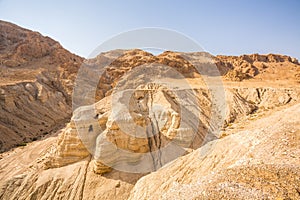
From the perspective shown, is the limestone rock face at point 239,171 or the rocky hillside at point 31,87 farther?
→ the rocky hillside at point 31,87

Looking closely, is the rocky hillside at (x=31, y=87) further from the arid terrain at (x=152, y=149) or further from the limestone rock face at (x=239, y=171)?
the limestone rock face at (x=239, y=171)

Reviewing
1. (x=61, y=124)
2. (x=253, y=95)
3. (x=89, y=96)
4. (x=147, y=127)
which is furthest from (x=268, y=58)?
(x=147, y=127)

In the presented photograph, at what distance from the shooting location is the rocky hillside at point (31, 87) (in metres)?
27.0

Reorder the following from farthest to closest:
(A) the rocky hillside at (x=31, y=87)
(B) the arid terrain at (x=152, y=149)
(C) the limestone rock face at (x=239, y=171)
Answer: (A) the rocky hillside at (x=31, y=87), (B) the arid terrain at (x=152, y=149), (C) the limestone rock face at (x=239, y=171)

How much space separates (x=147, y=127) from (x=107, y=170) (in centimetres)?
306

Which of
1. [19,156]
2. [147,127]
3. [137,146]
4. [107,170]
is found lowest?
[19,156]

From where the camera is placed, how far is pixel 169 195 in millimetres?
6227

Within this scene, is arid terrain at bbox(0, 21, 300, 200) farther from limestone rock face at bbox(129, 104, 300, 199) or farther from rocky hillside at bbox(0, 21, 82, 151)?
rocky hillside at bbox(0, 21, 82, 151)

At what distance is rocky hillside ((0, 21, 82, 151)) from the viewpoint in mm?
27047

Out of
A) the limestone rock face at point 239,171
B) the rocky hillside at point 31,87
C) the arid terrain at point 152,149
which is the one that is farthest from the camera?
the rocky hillside at point 31,87

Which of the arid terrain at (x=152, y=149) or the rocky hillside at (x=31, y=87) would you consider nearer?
the arid terrain at (x=152, y=149)

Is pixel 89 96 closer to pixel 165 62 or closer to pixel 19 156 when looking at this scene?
pixel 165 62

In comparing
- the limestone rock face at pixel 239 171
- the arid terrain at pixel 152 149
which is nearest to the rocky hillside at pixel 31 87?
the arid terrain at pixel 152 149

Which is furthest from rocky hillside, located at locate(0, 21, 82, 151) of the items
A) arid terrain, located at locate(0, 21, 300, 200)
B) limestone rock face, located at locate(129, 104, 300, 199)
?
limestone rock face, located at locate(129, 104, 300, 199)
